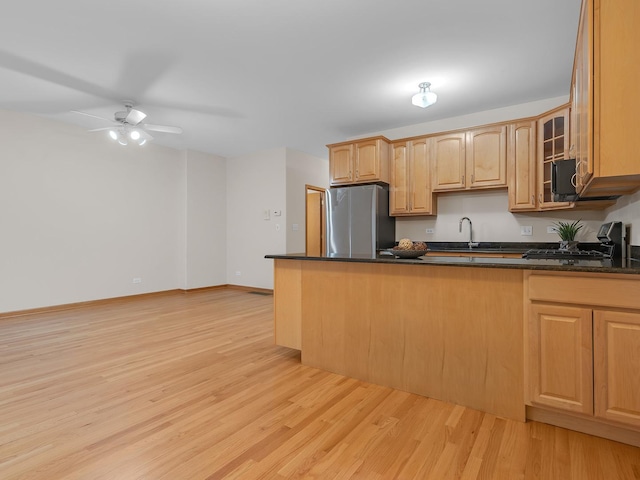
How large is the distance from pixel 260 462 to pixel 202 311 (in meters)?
3.35

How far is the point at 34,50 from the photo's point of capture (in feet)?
9.22

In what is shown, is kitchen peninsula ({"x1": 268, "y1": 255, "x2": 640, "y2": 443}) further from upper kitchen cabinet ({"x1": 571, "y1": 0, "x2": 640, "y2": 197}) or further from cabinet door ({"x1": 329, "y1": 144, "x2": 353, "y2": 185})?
cabinet door ({"x1": 329, "y1": 144, "x2": 353, "y2": 185})

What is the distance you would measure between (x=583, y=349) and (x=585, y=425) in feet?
1.43

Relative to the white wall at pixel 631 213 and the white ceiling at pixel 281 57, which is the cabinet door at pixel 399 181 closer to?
the white ceiling at pixel 281 57

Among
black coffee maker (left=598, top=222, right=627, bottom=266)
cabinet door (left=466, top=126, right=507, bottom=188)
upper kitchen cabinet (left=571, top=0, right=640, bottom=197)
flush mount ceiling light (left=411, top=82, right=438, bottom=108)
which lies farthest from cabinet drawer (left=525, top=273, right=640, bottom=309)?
cabinet door (left=466, top=126, right=507, bottom=188)

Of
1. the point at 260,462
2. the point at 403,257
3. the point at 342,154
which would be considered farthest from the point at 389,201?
the point at 260,462

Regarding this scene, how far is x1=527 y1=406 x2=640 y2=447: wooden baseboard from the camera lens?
1.62 meters

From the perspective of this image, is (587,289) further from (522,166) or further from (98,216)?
(98,216)

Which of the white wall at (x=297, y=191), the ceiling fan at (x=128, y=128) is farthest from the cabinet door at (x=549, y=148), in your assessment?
the ceiling fan at (x=128, y=128)

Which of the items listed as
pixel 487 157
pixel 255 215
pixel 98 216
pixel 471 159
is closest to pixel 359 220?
pixel 471 159

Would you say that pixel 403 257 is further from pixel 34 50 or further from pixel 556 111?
pixel 34 50

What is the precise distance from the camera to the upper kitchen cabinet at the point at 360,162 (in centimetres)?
449

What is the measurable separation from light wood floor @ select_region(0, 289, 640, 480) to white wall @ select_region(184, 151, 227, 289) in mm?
3210

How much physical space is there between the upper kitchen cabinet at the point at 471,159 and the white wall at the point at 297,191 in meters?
2.61
